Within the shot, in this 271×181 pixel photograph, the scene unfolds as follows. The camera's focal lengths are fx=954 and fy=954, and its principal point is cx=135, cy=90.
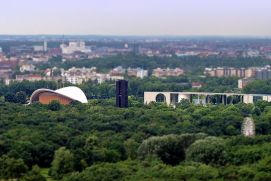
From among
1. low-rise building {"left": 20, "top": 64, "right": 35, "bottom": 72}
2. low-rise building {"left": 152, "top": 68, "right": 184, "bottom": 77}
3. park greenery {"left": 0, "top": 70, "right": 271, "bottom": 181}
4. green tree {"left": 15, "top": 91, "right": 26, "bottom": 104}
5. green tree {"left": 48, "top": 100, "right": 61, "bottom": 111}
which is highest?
park greenery {"left": 0, "top": 70, "right": 271, "bottom": 181}

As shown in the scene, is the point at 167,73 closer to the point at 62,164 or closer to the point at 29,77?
the point at 29,77

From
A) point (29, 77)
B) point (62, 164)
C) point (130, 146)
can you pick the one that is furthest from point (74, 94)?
point (29, 77)

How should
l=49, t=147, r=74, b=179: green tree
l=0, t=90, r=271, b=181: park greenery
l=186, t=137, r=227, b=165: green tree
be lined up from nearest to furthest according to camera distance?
l=0, t=90, r=271, b=181: park greenery < l=49, t=147, r=74, b=179: green tree < l=186, t=137, r=227, b=165: green tree

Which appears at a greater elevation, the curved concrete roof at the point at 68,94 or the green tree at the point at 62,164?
the green tree at the point at 62,164

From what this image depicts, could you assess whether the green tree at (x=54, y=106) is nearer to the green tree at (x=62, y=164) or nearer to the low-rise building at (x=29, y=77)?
the green tree at (x=62, y=164)

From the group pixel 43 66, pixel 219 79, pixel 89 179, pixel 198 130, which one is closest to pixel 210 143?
pixel 89 179

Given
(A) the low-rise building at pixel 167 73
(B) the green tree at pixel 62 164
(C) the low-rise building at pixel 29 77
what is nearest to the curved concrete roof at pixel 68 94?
(B) the green tree at pixel 62 164

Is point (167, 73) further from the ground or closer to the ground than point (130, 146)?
closer to the ground

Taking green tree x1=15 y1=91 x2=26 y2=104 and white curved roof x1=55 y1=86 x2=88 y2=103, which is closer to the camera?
white curved roof x1=55 y1=86 x2=88 y2=103

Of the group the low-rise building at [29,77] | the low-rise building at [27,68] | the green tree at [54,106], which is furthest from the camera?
the low-rise building at [27,68]

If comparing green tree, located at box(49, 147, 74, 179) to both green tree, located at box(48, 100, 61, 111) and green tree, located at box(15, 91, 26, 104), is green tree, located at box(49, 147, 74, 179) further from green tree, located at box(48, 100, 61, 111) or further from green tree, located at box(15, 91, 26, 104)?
green tree, located at box(15, 91, 26, 104)

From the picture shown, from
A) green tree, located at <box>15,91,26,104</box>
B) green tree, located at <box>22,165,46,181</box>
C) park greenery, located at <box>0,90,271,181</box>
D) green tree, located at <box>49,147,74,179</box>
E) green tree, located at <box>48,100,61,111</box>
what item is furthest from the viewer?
green tree, located at <box>15,91,26,104</box>

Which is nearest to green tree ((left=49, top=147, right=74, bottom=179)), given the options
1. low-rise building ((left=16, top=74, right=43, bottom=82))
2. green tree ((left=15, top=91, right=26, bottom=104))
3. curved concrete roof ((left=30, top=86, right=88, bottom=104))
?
curved concrete roof ((left=30, top=86, right=88, bottom=104))
